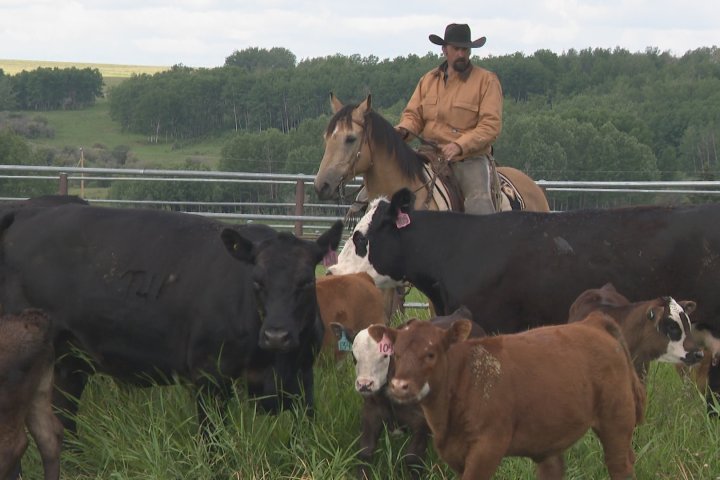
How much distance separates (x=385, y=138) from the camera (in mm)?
8992

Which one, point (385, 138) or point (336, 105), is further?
point (336, 105)

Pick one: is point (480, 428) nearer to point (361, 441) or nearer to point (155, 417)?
point (361, 441)

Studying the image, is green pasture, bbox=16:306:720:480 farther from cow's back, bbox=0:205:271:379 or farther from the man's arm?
the man's arm

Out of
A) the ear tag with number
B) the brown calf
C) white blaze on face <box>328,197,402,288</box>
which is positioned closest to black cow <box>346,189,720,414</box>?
white blaze on face <box>328,197,402,288</box>

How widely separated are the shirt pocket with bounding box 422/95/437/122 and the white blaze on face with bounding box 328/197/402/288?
2120mm

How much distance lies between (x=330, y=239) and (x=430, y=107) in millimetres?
3620

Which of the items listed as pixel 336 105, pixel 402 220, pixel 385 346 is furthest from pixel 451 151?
pixel 385 346

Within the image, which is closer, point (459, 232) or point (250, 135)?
point (459, 232)

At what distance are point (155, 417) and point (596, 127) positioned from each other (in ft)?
200

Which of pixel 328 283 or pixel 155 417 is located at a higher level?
pixel 328 283

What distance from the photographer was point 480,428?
175 inches

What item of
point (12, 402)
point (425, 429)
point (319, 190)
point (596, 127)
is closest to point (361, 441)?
point (425, 429)

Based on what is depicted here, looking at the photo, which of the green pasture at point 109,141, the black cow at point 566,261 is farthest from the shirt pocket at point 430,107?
the green pasture at point 109,141

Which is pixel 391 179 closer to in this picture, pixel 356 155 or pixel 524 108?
pixel 356 155
